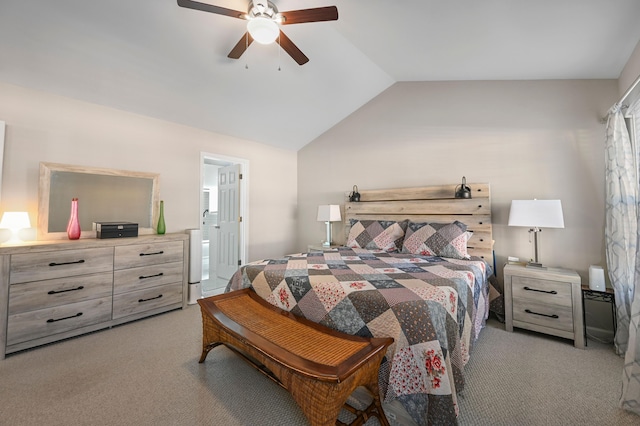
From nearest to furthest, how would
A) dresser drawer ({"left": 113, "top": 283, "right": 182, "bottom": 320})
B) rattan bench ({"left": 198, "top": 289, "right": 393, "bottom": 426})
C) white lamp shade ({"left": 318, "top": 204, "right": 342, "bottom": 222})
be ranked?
rattan bench ({"left": 198, "top": 289, "right": 393, "bottom": 426}), dresser drawer ({"left": 113, "top": 283, "right": 182, "bottom": 320}), white lamp shade ({"left": 318, "top": 204, "right": 342, "bottom": 222})

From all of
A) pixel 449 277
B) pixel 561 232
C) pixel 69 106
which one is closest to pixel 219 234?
pixel 69 106

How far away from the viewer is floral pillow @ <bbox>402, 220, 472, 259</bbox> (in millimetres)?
2715

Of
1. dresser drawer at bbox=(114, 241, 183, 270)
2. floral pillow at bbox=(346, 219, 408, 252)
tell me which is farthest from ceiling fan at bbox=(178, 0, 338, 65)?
dresser drawer at bbox=(114, 241, 183, 270)

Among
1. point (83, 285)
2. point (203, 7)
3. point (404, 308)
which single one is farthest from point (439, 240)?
point (83, 285)

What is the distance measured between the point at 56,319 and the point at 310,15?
331 cm

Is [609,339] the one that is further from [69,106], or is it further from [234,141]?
[69,106]

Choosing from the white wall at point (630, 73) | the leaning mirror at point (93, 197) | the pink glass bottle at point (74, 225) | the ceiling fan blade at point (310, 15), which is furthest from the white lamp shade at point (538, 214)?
the pink glass bottle at point (74, 225)

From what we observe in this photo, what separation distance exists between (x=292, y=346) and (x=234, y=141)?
11.3ft

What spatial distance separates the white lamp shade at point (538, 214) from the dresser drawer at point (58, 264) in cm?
409

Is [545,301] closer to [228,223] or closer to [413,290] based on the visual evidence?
[413,290]

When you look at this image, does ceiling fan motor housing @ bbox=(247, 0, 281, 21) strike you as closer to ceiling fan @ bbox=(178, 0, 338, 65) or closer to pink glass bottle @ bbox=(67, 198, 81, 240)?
ceiling fan @ bbox=(178, 0, 338, 65)

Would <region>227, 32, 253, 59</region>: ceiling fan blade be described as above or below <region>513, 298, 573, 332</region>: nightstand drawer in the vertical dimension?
above

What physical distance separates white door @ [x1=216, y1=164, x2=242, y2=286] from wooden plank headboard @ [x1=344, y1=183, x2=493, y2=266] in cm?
183

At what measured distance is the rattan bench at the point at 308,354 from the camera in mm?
1157
